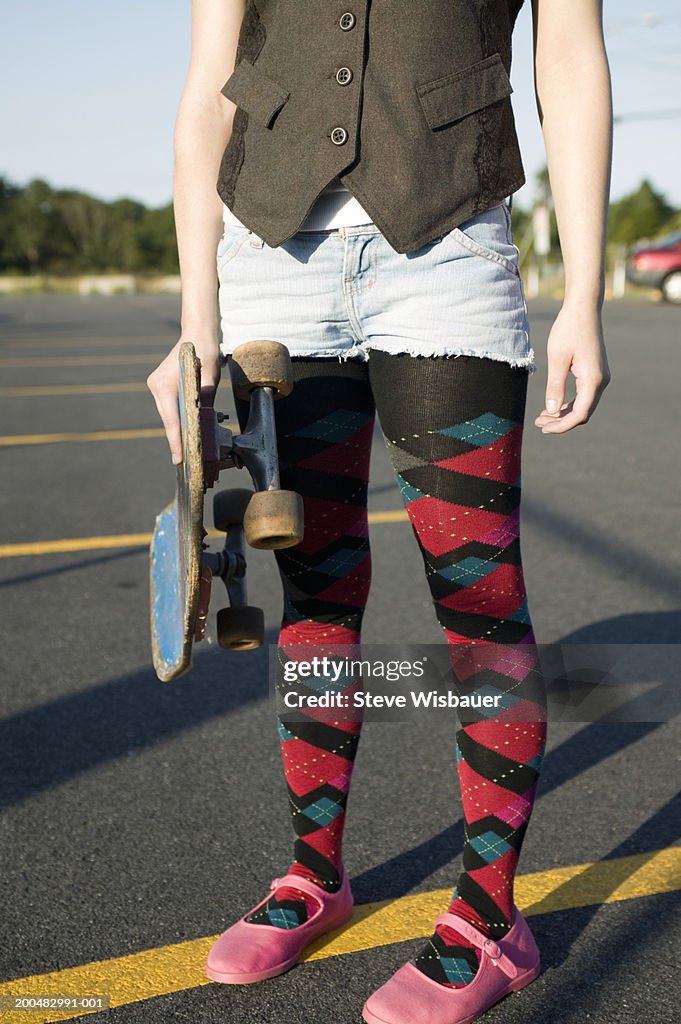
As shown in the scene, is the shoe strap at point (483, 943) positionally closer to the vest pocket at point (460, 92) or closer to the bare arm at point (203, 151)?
the bare arm at point (203, 151)

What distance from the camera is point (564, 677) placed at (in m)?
2.94

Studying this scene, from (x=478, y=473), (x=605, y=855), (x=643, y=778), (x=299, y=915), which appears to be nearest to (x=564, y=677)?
(x=643, y=778)

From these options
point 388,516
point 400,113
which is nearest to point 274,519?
point 400,113

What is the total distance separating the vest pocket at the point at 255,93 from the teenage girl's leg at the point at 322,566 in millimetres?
343

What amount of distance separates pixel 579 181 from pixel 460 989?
1.16 meters

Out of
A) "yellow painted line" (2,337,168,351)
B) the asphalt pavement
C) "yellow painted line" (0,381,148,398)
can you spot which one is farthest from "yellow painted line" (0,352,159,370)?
the asphalt pavement

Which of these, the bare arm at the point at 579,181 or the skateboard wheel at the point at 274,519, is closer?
the skateboard wheel at the point at 274,519

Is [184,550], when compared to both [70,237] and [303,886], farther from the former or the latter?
[70,237]

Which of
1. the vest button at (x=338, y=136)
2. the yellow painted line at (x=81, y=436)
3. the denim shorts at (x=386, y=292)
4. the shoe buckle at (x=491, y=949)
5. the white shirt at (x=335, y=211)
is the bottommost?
the yellow painted line at (x=81, y=436)

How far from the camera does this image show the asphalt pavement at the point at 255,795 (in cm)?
170

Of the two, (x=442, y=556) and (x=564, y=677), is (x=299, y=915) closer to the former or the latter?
(x=442, y=556)

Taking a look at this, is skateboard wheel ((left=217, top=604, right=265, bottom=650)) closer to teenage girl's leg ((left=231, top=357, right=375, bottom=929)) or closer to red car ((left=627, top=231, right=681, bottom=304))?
teenage girl's leg ((left=231, top=357, right=375, bottom=929))

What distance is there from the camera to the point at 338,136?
1423mm

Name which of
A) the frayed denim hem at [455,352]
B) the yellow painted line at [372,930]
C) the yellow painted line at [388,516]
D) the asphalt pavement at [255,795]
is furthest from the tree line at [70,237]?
the frayed denim hem at [455,352]
